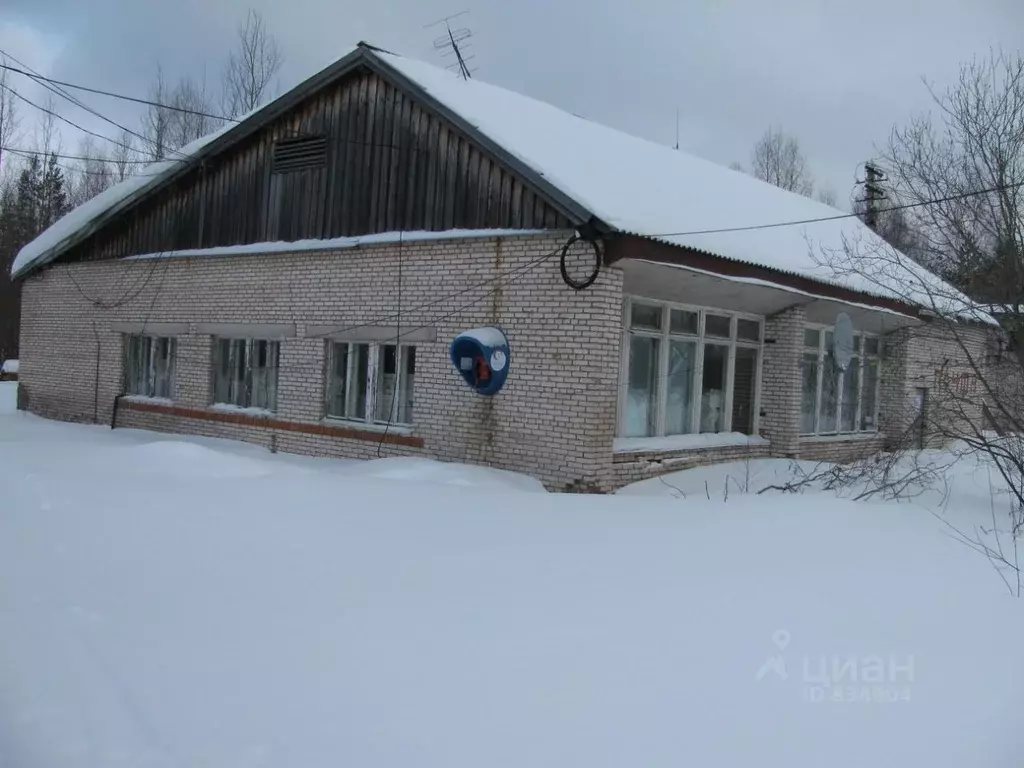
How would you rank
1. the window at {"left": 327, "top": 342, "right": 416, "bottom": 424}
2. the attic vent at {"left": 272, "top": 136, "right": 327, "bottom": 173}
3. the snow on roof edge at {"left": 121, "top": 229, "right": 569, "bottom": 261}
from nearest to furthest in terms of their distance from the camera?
the snow on roof edge at {"left": 121, "top": 229, "right": 569, "bottom": 261}, the window at {"left": 327, "top": 342, "right": 416, "bottom": 424}, the attic vent at {"left": 272, "top": 136, "right": 327, "bottom": 173}

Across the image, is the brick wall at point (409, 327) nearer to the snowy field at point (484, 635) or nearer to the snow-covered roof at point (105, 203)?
the snow-covered roof at point (105, 203)

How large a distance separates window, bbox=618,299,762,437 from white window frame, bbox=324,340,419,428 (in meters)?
2.85

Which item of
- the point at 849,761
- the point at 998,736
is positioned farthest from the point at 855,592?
the point at 849,761

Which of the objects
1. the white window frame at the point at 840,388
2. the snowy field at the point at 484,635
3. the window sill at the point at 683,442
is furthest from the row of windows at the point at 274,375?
the white window frame at the point at 840,388

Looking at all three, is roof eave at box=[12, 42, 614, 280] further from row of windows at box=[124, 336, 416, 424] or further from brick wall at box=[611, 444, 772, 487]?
brick wall at box=[611, 444, 772, 487]

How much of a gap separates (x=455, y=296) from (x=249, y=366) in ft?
15.0

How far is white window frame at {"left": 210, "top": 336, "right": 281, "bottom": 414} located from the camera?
1309cm

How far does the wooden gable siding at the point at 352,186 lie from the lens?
1046cm

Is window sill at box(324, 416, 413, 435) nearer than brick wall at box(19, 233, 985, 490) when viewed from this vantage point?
No

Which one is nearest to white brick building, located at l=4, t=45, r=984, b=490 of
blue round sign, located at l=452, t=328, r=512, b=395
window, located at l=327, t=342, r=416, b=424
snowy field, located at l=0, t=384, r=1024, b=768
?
window, located at l=327, t=342, r=416, b=424

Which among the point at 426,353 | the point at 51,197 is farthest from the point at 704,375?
the point at 51,197

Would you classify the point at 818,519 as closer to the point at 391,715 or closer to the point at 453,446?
the point at 453,446

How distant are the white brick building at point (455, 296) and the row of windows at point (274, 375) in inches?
1.4

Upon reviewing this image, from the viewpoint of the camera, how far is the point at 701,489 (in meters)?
10.4
